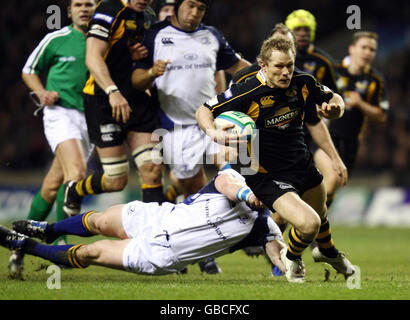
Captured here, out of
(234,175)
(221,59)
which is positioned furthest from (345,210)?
(234,175)

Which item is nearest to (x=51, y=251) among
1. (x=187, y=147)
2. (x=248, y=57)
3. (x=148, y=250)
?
(x=148, y=250)

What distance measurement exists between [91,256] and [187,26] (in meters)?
2.62

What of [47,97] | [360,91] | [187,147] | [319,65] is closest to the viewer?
[187,147]

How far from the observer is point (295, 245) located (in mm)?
5246

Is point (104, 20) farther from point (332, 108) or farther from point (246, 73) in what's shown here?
point (332, 108)

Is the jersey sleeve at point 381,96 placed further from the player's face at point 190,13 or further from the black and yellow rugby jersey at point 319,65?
the player's face at point 190,13

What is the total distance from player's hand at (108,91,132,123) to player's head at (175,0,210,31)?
0.99 meters

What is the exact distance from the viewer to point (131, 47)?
6.78 metres

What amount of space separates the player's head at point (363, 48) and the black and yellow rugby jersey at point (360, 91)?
15 cm

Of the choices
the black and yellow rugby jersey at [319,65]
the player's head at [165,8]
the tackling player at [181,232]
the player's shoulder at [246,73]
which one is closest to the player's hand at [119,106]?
the player's shoulder at [246,73]

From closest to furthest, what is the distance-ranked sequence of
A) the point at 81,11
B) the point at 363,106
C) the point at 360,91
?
the point at 81,11, the point at 363,106, the point at 360,91

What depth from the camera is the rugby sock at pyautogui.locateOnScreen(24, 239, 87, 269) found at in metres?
5.20

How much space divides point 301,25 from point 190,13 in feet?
5.99

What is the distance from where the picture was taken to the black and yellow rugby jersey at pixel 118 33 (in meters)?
6.58
